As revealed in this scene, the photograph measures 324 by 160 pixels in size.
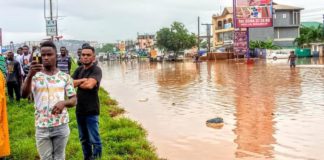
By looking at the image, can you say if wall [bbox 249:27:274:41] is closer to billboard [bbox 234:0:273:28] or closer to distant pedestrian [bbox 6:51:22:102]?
billboard [bbox 234:0:273:28]

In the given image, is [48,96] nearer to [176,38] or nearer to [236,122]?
[236,122]

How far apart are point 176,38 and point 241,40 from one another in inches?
920

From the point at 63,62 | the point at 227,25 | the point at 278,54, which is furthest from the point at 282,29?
the point at 63,62

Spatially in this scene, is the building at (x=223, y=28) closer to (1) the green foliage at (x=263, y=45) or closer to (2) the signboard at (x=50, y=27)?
(1) the green foliage at (x=263, y=45)

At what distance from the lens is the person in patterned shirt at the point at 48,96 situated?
158 inches

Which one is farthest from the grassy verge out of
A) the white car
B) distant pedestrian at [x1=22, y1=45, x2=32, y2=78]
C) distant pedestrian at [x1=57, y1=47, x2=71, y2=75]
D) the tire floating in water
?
the white car

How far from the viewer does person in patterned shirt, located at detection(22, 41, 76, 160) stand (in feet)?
13.1

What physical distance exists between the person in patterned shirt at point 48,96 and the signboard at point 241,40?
4463cm

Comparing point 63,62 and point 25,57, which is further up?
point 25,57

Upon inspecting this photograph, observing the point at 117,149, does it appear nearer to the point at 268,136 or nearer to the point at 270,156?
the point at 270,156

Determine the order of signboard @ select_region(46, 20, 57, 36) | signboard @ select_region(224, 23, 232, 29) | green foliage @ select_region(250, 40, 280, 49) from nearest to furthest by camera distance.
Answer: signboard @ select_region(46, 20, 57, 36), green foliage @ select_region(250, 40, 280, 49), signboard @ select_region(224, 23, 232, 29)

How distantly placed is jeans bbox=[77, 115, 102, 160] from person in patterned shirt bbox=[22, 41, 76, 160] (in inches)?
56.6

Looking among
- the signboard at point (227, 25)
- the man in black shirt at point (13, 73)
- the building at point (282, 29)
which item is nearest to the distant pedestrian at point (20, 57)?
the man in black shirt at point (13, 73)

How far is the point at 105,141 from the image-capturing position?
23.6 ft
